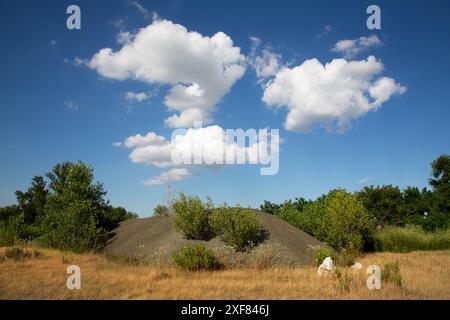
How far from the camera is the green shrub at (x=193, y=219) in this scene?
21641mm

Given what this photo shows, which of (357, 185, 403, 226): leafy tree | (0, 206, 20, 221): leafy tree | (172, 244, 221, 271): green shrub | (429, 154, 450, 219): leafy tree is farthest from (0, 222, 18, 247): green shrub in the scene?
(429, 154, 450, 219): leafy tree

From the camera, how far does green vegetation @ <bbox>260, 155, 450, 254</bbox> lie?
24.4 m

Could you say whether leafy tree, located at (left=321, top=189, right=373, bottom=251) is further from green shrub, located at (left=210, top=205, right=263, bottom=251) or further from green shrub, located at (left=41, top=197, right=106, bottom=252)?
green shrub, located at (left=41, top=197, right=106, bottom=252)

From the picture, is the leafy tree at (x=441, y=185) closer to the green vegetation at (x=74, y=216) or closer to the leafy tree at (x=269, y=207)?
the leafy tree at (x=269, y=207)

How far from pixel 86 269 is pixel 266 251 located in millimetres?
8327

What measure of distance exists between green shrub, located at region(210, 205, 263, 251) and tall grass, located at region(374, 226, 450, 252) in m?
13.2

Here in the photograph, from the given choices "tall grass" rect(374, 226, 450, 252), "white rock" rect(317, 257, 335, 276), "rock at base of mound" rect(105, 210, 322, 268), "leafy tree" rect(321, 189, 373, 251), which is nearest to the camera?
"white rock" rect(317, 257, 335, 276)

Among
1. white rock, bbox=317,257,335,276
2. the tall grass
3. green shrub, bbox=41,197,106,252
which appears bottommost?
the tall grass

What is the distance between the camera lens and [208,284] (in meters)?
12.7

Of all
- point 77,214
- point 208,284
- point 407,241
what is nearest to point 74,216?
point 77,214

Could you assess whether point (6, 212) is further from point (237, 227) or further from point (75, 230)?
point (237, 227)

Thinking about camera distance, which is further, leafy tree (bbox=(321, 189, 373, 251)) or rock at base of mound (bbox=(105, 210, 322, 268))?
leafy tree (bbox=(321, 189, 373, 251))

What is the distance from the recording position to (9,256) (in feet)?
67.8
